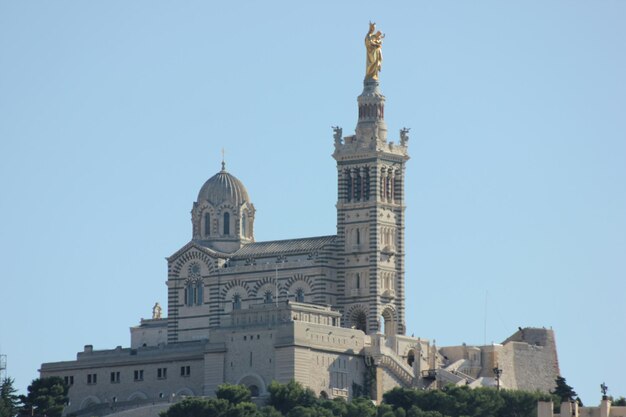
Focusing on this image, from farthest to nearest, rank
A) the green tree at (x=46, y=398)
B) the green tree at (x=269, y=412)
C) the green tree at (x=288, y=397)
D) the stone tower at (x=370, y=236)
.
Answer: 1. the stone tower at (x=370, y=236)
2. the green tree at (x=46, y=398)
3. the green tree at (x=288, y=397)
4. the green tree at (x=269, y=412)

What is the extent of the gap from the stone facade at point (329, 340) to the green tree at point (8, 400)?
17.5 feet

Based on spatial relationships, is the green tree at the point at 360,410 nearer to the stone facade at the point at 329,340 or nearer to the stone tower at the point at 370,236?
the stone facade at the point at 329,340

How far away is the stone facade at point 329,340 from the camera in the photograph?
186625mm

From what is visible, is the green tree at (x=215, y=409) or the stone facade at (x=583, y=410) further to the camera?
the green tree at (x=215, y=409)

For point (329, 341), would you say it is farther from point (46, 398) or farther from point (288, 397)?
point (46, 398)

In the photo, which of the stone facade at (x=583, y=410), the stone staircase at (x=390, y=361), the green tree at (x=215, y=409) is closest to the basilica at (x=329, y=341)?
the stone staircase at (x=390, y=361)

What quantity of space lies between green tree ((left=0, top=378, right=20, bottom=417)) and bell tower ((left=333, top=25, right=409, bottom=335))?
2568 cm

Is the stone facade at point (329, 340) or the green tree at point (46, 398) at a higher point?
the stone facade at point (329, 340)

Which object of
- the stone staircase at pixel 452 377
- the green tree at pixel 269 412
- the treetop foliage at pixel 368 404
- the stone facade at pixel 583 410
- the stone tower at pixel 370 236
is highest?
the stone tower at pixel 370 236

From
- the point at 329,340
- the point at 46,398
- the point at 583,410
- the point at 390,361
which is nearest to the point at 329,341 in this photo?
the point at 329,340

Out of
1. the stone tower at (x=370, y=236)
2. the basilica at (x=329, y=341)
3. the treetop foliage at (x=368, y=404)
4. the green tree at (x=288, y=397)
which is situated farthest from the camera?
the stone tower at (x=370, y=236)

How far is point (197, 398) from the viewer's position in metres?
179

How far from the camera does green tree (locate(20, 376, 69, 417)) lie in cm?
18988

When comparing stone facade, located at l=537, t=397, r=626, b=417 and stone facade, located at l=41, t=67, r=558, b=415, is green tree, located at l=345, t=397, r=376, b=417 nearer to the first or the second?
stone facade, located at l=41, t=67, r=558, b=415
